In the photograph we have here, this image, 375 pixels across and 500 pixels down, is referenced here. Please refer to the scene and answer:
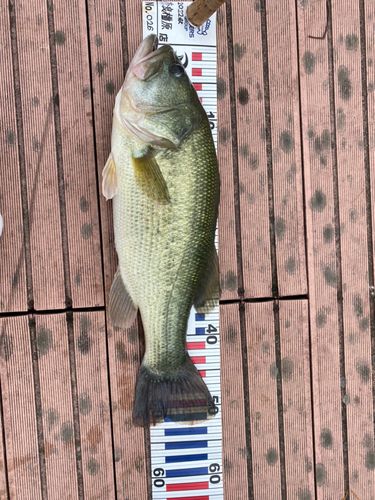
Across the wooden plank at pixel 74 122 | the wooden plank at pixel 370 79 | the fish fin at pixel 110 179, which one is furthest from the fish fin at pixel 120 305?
the wooden plank at pixel 370 79

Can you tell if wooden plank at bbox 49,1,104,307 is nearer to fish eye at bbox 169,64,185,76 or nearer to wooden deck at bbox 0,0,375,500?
wooden deck at bbox 0,0,375,500

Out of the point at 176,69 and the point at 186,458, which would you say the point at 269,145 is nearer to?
the point at 176,69

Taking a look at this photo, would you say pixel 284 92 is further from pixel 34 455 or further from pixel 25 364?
pixel 34 455

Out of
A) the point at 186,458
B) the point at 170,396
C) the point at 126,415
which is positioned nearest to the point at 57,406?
the point at 126,415

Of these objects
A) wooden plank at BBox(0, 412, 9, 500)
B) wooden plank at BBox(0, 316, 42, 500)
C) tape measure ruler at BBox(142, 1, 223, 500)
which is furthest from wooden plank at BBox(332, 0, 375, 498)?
wooden plank at BBox(0, 412, 9, 500)

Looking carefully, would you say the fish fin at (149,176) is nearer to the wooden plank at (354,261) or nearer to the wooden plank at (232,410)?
the wooden plank at (232,410)

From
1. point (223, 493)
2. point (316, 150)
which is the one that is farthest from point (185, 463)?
point (316, 150)

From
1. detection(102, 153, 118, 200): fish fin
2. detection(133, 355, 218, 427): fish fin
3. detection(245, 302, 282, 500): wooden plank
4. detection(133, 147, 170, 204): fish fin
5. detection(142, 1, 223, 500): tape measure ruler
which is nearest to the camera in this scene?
detection(133, 147, 170, 204): fish fin
